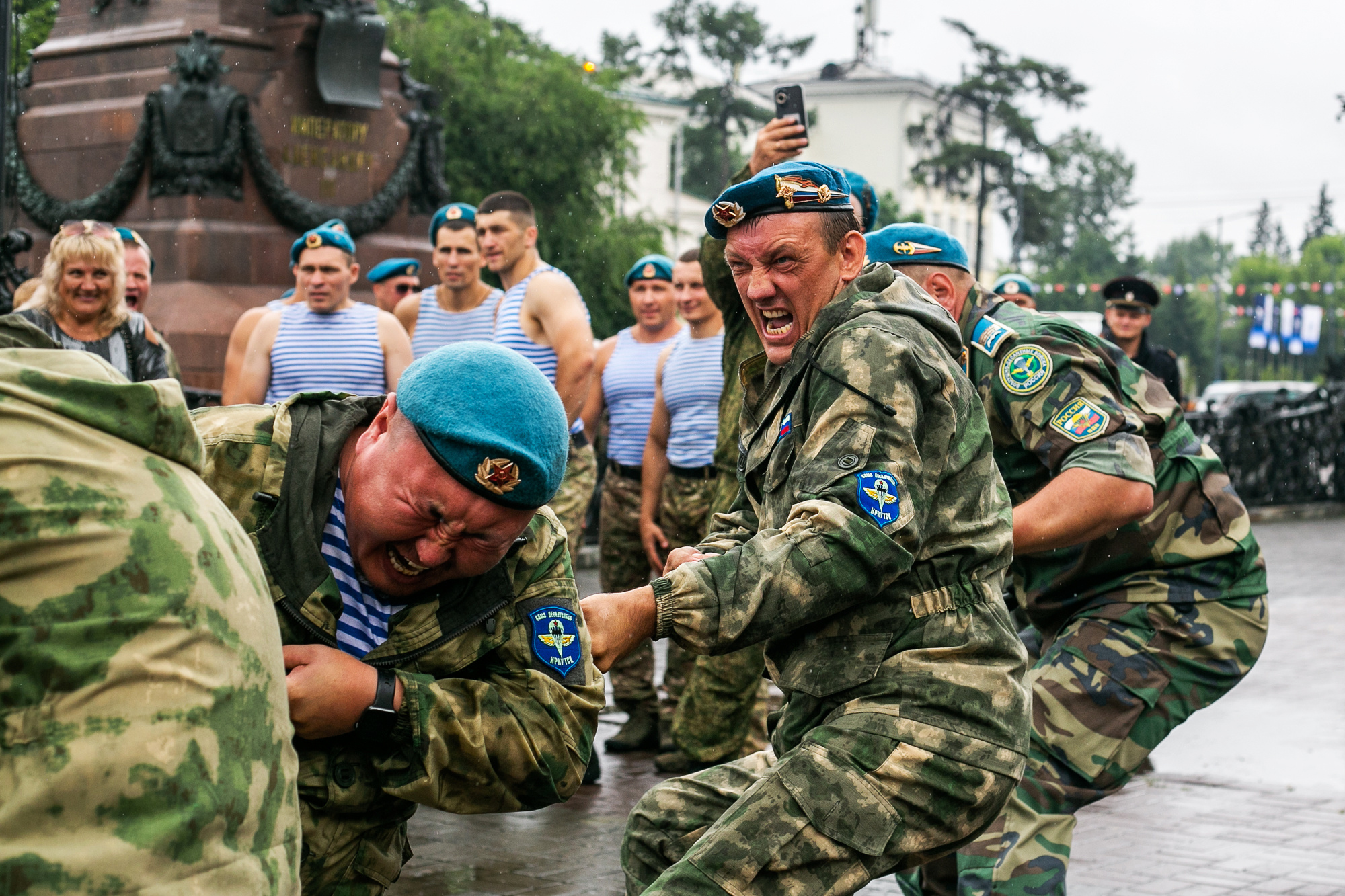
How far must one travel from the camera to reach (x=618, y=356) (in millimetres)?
8055

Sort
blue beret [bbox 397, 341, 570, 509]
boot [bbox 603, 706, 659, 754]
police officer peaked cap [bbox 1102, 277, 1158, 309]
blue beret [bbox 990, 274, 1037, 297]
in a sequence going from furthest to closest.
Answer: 1. blue beret [bbox 990, 274, 1037, 297]
2. police officer peaked cap [bbox 1102, 277, 1158, 309]
3. boot [bbox 603, 706, 659, 754]
4. blue beret [bbox 397, 341, 570, 509]

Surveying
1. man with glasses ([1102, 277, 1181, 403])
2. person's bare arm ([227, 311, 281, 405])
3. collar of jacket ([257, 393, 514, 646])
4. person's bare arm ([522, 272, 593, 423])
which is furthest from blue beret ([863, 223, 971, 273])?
man with glasses ([1102, 277, 1181, 403])

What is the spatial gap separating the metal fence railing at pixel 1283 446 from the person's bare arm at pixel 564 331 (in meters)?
15.0

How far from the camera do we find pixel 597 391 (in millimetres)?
8008

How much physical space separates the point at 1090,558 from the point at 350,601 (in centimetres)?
225

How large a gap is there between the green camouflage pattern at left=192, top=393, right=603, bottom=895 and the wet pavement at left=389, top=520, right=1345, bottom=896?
2.47 metres

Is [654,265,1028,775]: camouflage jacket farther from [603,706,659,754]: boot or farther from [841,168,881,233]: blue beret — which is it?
[603,706,659,754]: boot

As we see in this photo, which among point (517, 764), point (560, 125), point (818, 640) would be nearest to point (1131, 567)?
point (818, 640)

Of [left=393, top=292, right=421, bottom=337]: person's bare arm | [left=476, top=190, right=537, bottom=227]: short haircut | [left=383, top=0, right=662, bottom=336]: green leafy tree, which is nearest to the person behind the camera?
[left=476, top=190, right=537, bottom=227]: short haircut

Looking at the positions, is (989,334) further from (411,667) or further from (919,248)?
(411,667)

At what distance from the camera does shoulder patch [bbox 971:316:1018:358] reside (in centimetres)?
397

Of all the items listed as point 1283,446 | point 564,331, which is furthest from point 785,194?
point 1283,446

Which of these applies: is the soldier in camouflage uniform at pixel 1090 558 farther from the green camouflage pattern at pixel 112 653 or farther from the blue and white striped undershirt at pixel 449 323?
the blue and white striped undershirt at pixel 449 323

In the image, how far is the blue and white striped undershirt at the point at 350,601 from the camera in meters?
2.50
